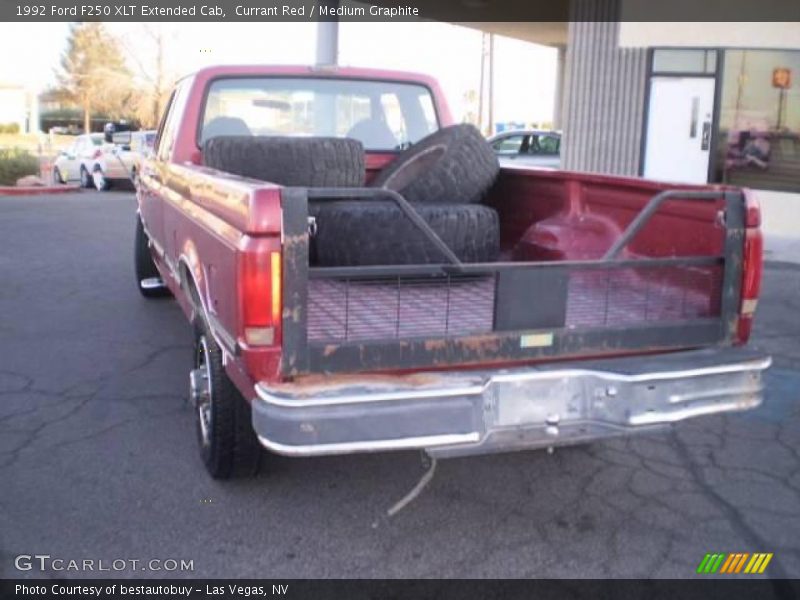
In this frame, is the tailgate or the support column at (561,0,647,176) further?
the support column at (561,0,647,176)

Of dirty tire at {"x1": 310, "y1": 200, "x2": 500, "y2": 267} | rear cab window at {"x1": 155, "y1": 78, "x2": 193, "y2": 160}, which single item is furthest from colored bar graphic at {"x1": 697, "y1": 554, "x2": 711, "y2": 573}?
rear cab window at {"x1": 155, "y1": 78, "x2": 193, "y2": 160}

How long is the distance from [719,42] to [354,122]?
9.16m

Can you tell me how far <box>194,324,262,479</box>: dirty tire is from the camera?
383 cm

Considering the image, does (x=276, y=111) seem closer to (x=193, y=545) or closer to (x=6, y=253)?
(x=193, y=545)

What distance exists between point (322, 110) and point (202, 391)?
238cm

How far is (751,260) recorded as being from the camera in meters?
3.59

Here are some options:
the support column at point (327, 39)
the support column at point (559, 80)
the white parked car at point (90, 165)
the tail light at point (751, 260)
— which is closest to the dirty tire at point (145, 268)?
the tail light at point (751, 260)

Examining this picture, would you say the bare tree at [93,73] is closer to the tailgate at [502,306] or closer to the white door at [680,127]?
the white door at [680,127]

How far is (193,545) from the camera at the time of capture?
3.53m

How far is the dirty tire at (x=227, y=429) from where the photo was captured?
383 cm

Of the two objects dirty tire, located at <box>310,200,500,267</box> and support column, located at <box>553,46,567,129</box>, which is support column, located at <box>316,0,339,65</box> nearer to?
dirty tire, located at <box>310,200,500,267</box>

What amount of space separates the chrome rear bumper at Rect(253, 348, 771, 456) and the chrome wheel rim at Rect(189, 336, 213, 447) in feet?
3.64

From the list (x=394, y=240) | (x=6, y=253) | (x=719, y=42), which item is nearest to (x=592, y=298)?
(x=394, y=240)

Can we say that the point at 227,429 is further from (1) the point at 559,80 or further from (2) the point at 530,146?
(1) the point at 559,80
